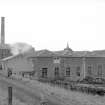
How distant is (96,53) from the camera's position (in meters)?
30.8

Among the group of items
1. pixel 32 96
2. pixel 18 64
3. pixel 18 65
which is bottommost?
pixel 32 96

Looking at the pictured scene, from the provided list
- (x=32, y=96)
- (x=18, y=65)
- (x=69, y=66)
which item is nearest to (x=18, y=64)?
(x=18, y=65)

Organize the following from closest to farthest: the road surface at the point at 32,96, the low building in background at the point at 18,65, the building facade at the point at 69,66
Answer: the road surface at the point at 32,96, the building facade at the point at 69,66, the low building in background at the point at 18,65

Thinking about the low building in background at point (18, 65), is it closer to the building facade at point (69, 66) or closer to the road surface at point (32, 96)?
the building facade at point (69, 66)

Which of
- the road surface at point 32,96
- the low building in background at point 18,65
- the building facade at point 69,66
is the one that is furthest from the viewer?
the low building in background at point 18,65

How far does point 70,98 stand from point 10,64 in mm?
22193

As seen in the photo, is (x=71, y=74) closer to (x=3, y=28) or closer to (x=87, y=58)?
(x=87, y=58)

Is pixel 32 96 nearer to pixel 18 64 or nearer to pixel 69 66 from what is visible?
pixel 69 66

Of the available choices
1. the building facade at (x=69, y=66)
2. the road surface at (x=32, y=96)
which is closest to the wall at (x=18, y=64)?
the building facade at (x=69, y=66)

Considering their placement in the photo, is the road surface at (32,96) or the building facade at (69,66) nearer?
the road surface at (32,96)

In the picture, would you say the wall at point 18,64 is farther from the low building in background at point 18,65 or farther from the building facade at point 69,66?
the building facade at point 69,66

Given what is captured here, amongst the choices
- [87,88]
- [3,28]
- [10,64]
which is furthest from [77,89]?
[3,28]

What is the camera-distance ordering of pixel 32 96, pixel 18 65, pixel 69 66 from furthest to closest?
1. pixel 18 65
2. pixel 69 66
3. pixel 32 96

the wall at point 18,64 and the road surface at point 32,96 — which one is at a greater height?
the wall at point 18,64
